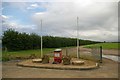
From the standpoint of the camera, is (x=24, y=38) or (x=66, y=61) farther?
(x=24, y=38)

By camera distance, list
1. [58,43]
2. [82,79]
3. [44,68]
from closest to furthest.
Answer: [82,79]
[44,68]
[58,43]

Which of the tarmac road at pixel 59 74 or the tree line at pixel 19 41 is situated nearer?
the tarmac road at pixel 59 74

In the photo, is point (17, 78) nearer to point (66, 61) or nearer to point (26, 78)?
point (26, 78)

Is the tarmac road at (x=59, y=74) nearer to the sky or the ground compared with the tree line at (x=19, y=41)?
nearer to the ground

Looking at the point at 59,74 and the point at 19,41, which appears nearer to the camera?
the point at 59,74

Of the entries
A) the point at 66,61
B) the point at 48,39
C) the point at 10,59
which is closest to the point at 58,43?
the point at 48,39

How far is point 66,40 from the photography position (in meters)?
52.8

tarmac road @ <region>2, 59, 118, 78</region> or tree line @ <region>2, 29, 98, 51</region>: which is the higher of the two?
tree line @ <region>2, 29, 98, 51</region>

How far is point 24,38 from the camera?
1437 inches

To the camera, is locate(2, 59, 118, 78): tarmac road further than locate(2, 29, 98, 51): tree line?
No

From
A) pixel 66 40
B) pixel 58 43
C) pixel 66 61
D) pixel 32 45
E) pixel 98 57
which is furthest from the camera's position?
pixel 66 40

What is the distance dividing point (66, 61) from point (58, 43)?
2901 cm

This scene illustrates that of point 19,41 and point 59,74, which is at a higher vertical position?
point 19,41

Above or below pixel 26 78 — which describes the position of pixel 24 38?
above
